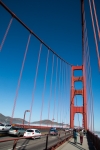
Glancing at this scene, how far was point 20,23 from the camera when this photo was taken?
1093 centimetres

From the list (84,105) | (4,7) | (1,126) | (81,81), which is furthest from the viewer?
(81,81)

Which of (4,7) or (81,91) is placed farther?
(81,91)

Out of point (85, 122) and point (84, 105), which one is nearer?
point (85, 122)

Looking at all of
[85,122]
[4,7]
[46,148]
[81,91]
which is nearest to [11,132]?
[46,148]

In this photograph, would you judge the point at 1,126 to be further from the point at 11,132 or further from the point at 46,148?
the point at 46,148

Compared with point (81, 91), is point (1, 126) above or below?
below

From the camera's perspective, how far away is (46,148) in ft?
20.8

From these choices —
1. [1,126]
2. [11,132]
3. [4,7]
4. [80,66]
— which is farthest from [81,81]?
[4,7]

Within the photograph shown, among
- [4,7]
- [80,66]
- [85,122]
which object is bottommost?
[85,122]

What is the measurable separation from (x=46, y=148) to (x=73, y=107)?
27.3 meters

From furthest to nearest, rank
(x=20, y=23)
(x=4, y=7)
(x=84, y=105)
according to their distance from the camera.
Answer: (x=84, y=105) → (x=20, y=23) → (x=4, y=7)

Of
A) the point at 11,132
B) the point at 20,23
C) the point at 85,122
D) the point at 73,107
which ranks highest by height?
the point at 20,23

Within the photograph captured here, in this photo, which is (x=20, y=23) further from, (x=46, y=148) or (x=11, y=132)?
(x=11, y=132)

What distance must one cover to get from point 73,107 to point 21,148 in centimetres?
2814
